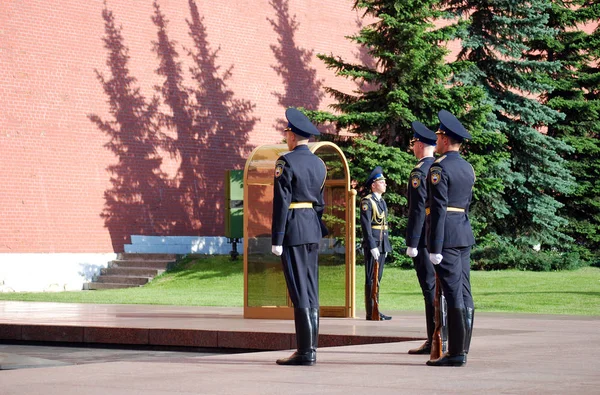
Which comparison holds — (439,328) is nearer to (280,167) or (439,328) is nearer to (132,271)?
(280,167)

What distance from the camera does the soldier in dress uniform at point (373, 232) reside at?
13.5 meters

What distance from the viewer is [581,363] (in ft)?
25.9

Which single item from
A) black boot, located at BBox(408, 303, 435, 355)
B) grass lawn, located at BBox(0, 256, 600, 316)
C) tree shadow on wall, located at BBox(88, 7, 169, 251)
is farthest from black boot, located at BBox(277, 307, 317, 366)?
tree shadow on wall, located at BBox(88, 7, 169, 251)

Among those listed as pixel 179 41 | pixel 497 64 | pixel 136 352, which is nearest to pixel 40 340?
pixel 136 352

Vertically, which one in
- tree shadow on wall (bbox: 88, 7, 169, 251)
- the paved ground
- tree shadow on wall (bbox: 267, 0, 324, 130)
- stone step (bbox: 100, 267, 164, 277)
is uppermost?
tree shadow on wall (bbox: 267, 0, 324, 130)

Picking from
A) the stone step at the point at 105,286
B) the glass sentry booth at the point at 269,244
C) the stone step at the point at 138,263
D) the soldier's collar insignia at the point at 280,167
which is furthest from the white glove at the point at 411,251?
the stone step at the point at 138,263

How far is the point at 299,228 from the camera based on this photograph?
8242 mm

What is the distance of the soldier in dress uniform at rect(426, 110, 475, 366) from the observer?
787cm

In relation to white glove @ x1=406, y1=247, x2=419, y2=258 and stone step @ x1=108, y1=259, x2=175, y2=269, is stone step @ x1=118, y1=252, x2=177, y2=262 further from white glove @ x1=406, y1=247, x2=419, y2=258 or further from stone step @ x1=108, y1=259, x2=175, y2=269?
white glove @ x1=406, y1=247, x2=419, y2=258

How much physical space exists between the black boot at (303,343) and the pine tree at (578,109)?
79.4ft

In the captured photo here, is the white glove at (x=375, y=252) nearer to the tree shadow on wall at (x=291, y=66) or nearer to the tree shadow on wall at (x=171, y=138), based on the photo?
the tree shadow on wall at (x=171, y=138)

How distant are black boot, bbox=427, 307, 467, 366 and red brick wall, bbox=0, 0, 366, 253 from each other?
17519 millimetres

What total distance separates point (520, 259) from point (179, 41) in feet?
33.2

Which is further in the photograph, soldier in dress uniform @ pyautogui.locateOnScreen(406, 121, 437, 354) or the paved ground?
soldier in dress uniform @ pyautogui.locateOnScreen(406, 121, 437, 354)
